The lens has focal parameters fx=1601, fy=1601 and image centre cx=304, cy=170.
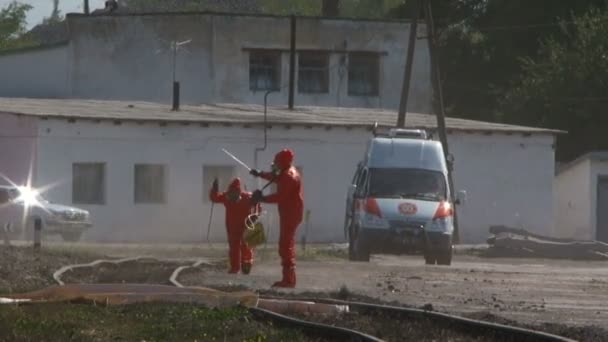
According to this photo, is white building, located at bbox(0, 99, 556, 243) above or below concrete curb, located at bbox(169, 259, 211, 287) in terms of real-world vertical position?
above

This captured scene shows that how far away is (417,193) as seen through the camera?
3341 cm

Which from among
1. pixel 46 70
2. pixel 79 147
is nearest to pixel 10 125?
pixel 79 147

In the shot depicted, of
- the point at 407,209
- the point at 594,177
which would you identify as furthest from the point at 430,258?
the point at 594,177

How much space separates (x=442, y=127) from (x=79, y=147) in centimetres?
1075

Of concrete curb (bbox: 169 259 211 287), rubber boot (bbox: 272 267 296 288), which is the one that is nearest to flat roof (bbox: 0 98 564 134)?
concrete curb (bbox: 169 259 211 287)

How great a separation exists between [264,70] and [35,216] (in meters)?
25.5

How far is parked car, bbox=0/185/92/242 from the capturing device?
41625 millimetres

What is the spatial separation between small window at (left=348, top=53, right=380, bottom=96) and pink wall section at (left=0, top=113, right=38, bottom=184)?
2206cm

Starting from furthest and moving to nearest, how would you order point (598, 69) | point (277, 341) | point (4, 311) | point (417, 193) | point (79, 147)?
point (598, 69), point (79, 147), point (417, 193), point (4, 311), point (277, 341)

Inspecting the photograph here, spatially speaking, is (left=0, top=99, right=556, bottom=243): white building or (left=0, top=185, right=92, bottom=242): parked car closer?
(left=0, top=185, right=92, bottom=242): parked car

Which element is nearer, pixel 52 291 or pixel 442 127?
pixel 52 291

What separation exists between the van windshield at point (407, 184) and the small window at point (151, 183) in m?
16.5

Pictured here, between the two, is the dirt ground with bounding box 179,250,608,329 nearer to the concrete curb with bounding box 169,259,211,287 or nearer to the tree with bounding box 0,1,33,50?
the concrete curb with bounding box 169,259,211,287

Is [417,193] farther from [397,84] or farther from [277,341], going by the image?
[397,84]
